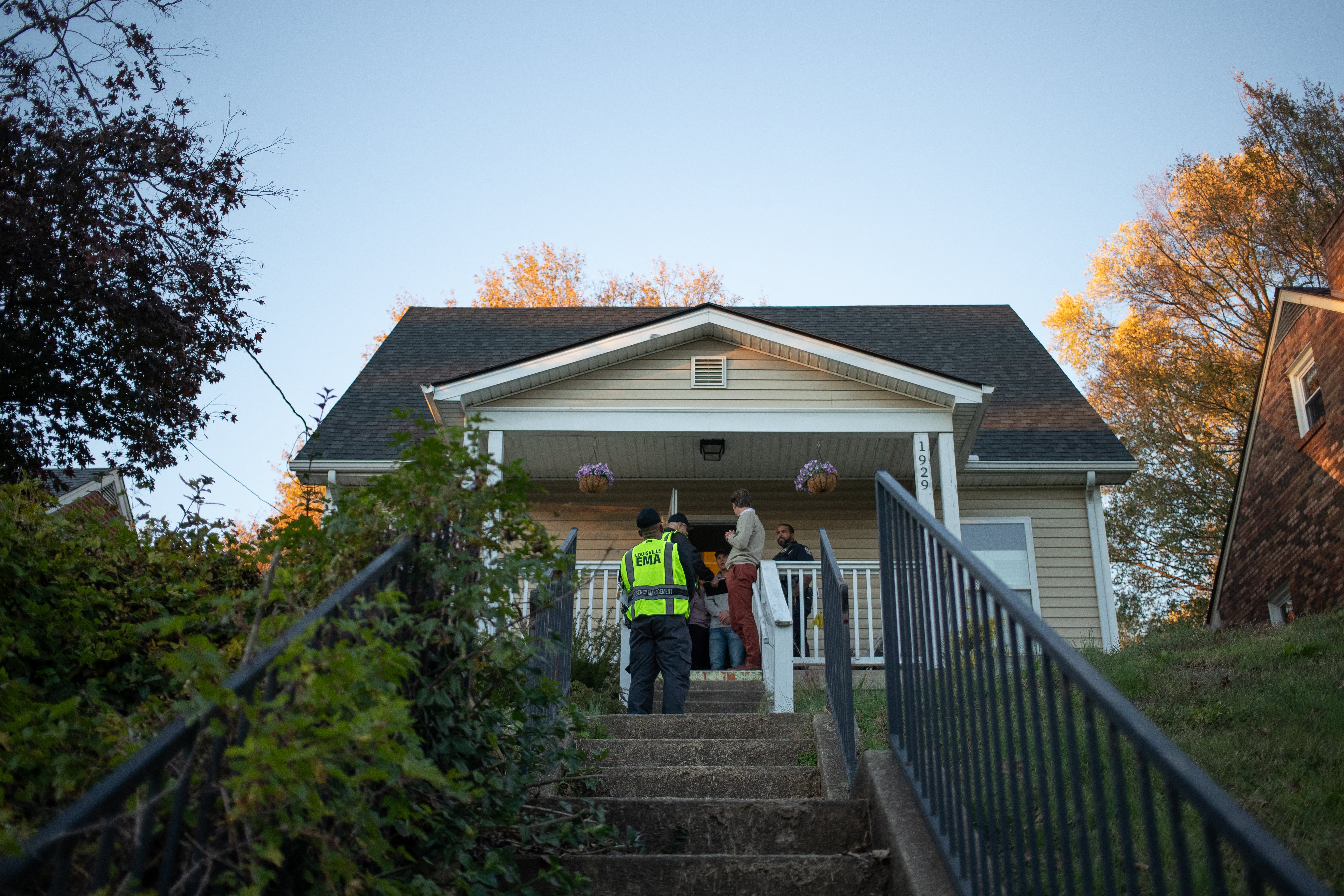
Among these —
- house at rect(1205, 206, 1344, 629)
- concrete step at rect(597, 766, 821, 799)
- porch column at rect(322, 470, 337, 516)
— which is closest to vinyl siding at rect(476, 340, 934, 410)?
house at rect(1205, 206, 1344, 629)

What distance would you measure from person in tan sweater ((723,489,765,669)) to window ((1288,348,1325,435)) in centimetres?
804

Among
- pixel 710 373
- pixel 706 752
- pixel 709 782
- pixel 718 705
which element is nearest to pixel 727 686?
pixel 718 705

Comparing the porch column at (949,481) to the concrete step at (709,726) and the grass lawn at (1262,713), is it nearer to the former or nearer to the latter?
the grass lawn at (1262,713)

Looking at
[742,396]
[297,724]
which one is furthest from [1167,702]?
[742,396]

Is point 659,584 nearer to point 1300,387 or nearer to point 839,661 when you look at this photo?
point 839,661

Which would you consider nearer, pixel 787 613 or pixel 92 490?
pixel 787 613

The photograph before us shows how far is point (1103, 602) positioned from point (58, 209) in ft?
35.1

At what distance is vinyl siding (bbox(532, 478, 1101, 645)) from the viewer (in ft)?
40.0

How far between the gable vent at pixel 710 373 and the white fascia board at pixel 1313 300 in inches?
266

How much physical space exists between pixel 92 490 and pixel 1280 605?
58.1 feet

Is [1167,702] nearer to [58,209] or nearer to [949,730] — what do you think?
[949,730]

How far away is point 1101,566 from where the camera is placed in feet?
39.4

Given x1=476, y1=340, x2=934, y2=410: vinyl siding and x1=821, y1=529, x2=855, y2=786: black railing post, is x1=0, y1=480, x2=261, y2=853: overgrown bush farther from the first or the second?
x1=476, y1=340, x2=934, y2=410: vinyl siding

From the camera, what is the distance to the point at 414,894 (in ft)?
8.02
